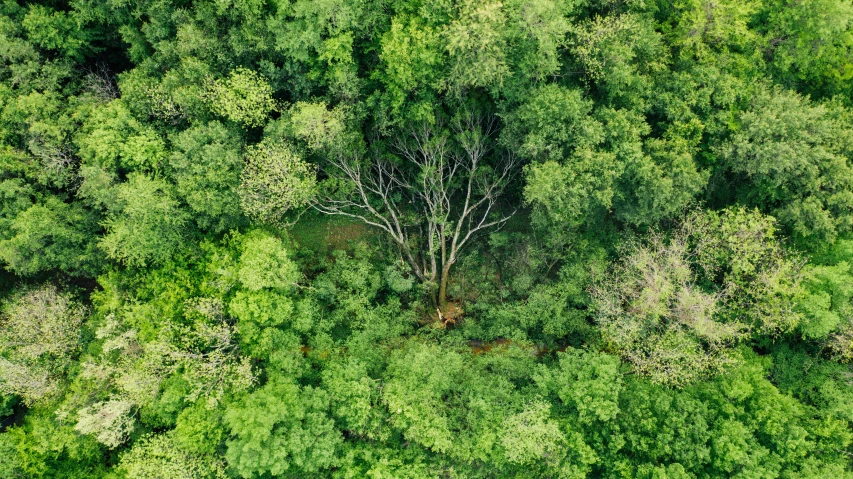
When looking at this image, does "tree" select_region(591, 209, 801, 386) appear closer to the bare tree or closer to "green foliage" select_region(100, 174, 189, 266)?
the bare tree

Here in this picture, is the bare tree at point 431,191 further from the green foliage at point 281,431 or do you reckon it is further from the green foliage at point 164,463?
the green foliage at point 164,463

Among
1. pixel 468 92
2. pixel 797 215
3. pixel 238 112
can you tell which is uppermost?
pixel 468 92

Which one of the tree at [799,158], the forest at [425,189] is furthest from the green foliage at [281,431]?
the tree at [799,158]

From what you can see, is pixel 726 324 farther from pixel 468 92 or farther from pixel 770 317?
pixel 468 92

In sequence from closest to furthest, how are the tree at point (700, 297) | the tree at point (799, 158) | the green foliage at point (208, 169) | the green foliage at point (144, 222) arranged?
the tree at point (799, 158)
the tree at point (700, 297)
the green foliage at point (144, 222)
the green foliage at point (208, 169)

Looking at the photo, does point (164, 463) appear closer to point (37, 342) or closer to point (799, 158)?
point (37, 342)

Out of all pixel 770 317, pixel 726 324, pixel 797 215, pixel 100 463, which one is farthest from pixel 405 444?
pixel 797 215

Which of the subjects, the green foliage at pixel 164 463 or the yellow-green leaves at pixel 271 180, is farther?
the yellow-green leaves at pixel 271 180
